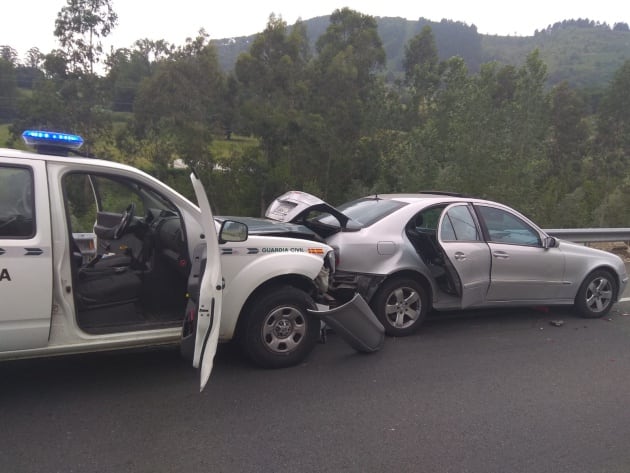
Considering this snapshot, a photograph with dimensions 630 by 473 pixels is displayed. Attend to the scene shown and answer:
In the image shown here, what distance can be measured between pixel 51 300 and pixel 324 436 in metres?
2.12

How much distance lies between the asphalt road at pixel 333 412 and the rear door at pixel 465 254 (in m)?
0.65

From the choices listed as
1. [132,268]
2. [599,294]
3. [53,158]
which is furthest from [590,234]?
[53,158]

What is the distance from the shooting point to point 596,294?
6539 millimetres

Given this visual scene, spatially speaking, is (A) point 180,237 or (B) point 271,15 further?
(B) point 271,15

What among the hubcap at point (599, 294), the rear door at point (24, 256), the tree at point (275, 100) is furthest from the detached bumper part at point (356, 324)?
the tree at point (275, 100)

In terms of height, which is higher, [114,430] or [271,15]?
[271,15]

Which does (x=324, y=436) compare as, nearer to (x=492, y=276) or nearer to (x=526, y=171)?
(x=492, y=276)

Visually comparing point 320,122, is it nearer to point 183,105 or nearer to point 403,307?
point 183,105

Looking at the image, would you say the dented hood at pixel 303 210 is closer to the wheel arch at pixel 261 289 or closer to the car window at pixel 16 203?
the wheel arch at pixel 261 289

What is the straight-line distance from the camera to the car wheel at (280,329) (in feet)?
14.4

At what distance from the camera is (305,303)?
179 inches

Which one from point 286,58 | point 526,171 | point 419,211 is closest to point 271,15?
point 286,58

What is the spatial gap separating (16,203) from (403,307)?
3727 mm

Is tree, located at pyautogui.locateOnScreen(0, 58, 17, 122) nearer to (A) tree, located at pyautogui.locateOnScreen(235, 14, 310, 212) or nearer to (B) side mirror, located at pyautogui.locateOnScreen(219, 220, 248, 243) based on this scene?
(A) tree, located at pyautogui.locateOnScreen(235, 14, 310, 212)
